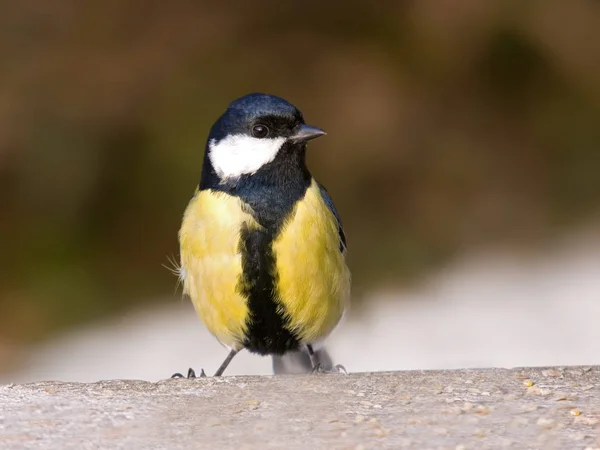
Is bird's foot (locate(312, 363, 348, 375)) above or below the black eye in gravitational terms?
below

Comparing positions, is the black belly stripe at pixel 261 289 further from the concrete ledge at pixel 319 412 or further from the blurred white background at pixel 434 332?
the blurred white background at pixel 434 332

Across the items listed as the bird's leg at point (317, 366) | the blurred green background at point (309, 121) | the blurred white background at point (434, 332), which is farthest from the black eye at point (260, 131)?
the blurred green background at point (309, 121)

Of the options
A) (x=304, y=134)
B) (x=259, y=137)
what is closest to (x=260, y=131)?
(x=259, y=137)

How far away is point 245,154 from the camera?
3.25 metres

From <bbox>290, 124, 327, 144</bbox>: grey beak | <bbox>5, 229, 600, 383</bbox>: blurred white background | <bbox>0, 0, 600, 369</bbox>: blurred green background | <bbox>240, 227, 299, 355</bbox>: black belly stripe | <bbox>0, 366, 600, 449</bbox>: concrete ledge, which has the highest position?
<bbox>0, 0, 600, 369</bbox>: blurred green background

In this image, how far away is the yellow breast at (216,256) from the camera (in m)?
3.18

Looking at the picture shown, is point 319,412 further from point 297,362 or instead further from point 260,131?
point 297,362

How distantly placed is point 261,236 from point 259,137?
283 millimetres

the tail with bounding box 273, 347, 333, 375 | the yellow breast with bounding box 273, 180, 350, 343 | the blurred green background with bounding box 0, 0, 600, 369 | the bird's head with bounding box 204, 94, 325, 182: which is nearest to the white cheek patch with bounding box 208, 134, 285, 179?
the bird's head with bounding box 204, 94, 325, 182

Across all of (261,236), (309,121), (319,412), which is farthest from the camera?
(309,121)

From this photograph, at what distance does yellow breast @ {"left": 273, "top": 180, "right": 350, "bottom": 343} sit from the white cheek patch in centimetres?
15

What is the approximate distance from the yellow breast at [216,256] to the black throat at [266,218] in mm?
21

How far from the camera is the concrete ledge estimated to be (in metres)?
2.40

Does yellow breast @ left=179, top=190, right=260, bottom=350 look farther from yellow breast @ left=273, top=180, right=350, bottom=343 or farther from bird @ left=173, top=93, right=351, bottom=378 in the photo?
yellow breast @ left=273, top=180, right=350, bottom=343
